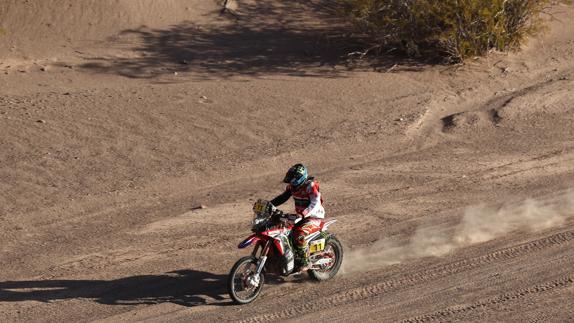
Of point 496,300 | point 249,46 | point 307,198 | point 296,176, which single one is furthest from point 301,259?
point 249,46

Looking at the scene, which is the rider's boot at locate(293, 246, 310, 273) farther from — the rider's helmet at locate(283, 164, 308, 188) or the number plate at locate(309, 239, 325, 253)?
the rider's helmet at locate(283, 164, 308, 188)

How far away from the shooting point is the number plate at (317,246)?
1193cm

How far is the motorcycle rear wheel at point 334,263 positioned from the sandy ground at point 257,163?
20 centimetres

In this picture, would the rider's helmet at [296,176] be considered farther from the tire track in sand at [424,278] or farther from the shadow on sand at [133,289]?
the shadow on sand at [133,289]

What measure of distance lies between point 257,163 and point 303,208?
5384mm

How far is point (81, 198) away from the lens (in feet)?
51.3

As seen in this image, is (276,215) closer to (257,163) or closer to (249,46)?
(257,163)

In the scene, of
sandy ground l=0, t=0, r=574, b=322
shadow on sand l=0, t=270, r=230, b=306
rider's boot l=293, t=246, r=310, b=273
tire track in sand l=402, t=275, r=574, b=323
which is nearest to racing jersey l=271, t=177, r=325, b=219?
rider's boot l=293, t=246, r=310, b=273

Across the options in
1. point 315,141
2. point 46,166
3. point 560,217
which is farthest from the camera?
point 315,141

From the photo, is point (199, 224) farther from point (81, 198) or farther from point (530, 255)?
point (530, 255)

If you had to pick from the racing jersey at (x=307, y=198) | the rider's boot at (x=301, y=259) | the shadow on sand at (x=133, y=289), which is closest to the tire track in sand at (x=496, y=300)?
the rider's boot at (x=301, y=259)

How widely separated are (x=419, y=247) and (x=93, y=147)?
7572 millimetres

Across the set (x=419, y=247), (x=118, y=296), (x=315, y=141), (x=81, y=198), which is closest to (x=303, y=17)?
(x=315, y=141)

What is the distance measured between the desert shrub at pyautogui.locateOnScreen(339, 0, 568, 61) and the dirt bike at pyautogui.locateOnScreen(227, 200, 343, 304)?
1077 centimetres
